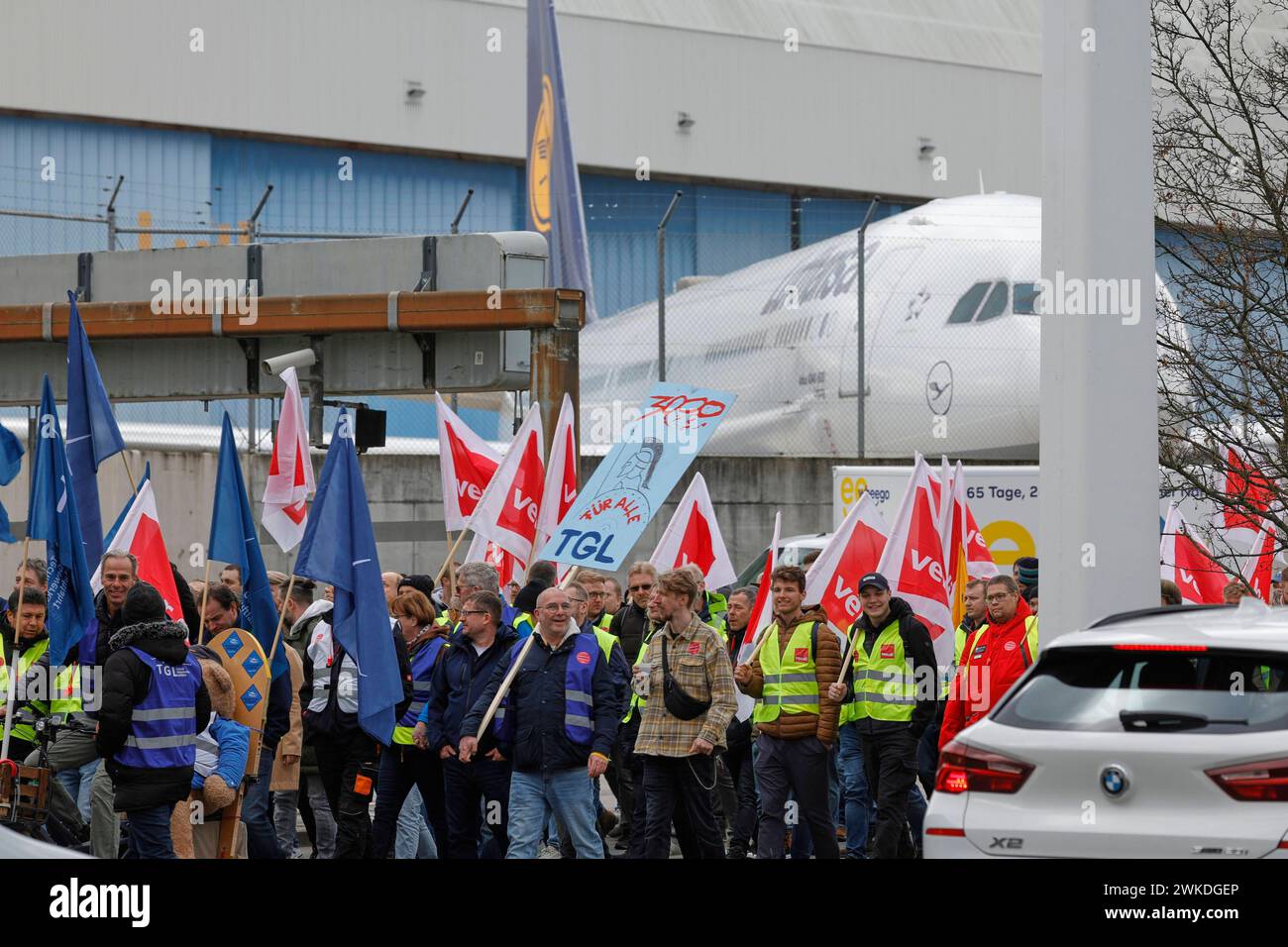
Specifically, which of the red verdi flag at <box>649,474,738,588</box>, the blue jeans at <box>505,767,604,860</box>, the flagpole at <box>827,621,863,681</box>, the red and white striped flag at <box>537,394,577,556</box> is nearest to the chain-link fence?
the red verdi flag at <box>649,474,738,588</box>

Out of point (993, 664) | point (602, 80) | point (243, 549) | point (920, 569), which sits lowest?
point (993, 664)

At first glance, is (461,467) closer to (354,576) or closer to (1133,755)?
(354,576)

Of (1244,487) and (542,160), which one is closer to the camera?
(1244,487)

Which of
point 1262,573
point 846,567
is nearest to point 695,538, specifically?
point 846,567

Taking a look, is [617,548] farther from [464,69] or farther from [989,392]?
[464,69]

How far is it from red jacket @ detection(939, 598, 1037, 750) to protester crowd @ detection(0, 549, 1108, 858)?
16mm

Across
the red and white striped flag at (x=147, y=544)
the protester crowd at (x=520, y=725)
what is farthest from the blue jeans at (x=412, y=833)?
the red and white striped flag at (x=147, y=544)

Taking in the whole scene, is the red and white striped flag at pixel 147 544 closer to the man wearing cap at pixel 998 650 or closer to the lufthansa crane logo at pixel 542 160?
the man wearing cap at pixel 998 650

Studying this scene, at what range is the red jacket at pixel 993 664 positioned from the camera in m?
11.3

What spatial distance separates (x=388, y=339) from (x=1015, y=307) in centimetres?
894

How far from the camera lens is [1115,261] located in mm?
10812

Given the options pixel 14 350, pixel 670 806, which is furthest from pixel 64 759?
pixel 14 350

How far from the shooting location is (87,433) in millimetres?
12570

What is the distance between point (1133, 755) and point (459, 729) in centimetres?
517
